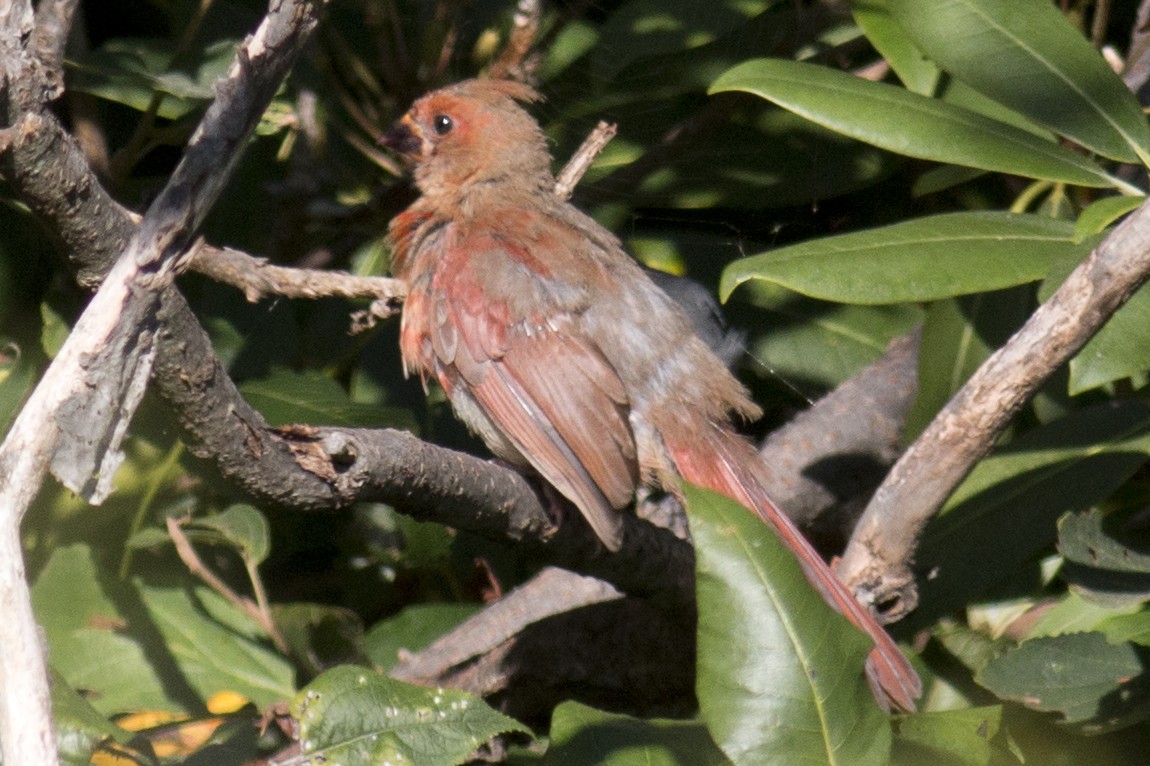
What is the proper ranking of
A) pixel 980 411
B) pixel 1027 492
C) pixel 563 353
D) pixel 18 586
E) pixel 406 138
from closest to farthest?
pixel 18 586, pixel 980 411, pixel 1027 492, pixel 563 353, pixel 406 138

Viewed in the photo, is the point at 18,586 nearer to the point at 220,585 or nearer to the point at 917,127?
the point at 220,585

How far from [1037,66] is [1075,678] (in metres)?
1.40

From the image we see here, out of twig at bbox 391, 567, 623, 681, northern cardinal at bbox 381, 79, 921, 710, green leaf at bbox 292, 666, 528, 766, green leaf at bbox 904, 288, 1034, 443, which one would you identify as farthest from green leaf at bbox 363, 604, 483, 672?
green leaf at bbox 904, 288, 1034, 443

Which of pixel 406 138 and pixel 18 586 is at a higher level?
pixel 406 138

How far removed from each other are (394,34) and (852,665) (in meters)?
2.59

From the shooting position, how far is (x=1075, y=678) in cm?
271

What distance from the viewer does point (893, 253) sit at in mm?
2885

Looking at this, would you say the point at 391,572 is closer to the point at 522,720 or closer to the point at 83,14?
the point at 522,720

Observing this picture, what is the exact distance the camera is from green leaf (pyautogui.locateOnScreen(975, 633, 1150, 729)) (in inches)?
106

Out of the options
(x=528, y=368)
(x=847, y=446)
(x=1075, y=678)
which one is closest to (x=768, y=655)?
(x=1075, y=678)

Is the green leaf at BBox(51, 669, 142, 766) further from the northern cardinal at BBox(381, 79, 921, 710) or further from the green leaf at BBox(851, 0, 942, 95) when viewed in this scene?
the green leaf at BBox(851, 0, 942, 95)

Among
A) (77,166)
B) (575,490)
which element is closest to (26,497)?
(77,166)

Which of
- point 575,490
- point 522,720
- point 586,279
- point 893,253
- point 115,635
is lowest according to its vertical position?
point 522,720

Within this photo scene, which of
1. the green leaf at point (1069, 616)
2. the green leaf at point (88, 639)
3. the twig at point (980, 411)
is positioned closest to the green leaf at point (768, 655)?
the twig at point (980, 411)
